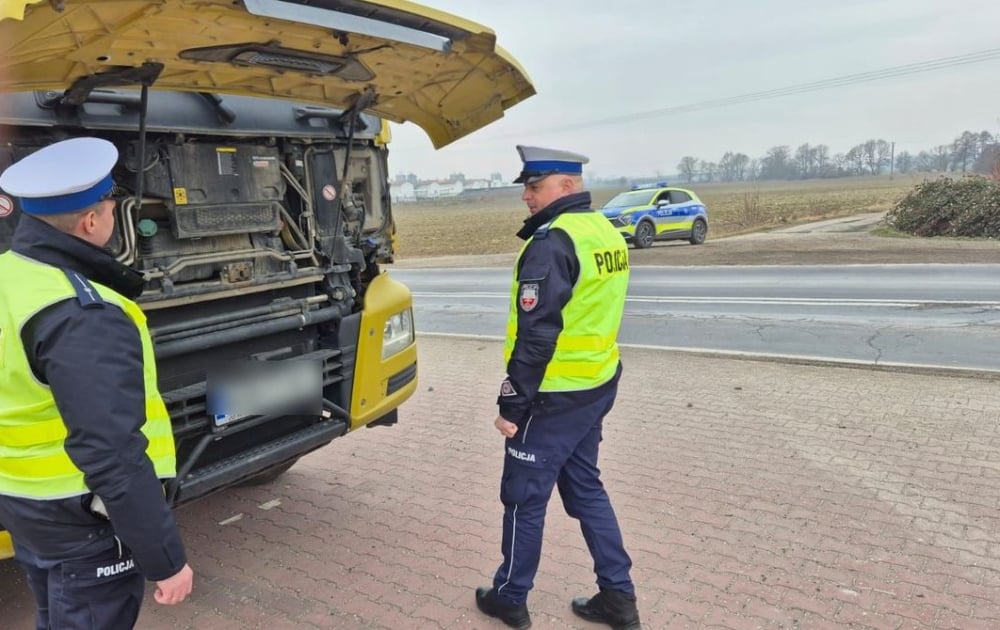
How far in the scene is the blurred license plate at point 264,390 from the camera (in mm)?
3250

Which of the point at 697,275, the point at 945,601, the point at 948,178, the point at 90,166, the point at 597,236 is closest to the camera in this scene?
the point at 90,166

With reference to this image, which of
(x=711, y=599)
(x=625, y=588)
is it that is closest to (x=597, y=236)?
(x=625, y=588)

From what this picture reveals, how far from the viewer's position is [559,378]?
9.68 feet

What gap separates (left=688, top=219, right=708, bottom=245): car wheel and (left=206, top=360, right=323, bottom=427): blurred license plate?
64.6ft

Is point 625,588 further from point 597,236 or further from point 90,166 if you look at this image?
point 90,166

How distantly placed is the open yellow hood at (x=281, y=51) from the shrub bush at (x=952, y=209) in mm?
21423

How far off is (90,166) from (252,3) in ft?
3.19

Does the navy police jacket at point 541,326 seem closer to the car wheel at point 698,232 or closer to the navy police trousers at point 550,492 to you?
the navy police trousers at point 550,492

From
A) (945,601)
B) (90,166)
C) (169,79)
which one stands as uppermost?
(169,79)

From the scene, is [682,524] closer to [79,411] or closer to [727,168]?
[79,411]

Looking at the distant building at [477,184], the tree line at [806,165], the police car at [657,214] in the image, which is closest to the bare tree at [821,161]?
the tree line at [806,165]

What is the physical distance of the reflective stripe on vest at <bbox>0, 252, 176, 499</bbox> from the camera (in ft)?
6.00

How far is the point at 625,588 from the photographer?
307 cm

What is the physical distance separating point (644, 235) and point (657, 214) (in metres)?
0.71
